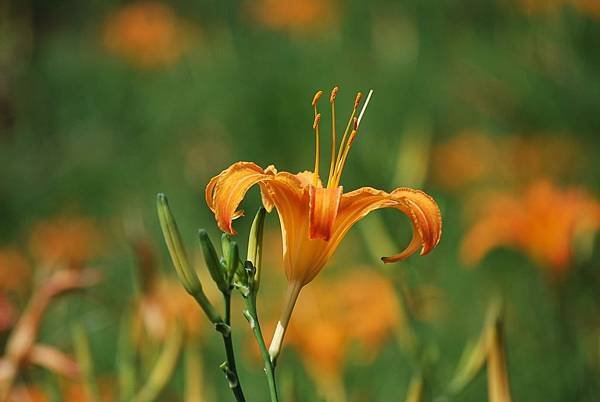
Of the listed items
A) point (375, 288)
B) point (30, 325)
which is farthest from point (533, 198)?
point (30, 325)

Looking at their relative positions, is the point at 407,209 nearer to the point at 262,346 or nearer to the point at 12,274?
the point at 262,346

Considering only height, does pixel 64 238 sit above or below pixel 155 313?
above

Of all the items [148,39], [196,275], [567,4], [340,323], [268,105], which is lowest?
[340,323]

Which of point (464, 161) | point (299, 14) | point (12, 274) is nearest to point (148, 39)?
point (299, 14)

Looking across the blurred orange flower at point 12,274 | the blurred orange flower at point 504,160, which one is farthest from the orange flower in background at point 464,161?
the blurred orange flower at point 12,274

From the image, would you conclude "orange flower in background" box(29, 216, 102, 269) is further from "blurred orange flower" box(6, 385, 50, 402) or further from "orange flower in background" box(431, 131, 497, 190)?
"blurred orange flower" box(6, 385, 50, 402)

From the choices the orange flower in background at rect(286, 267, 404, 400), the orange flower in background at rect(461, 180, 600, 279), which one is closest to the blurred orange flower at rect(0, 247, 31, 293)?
the orange flower in background at rect(286, 267, 404, 400)
